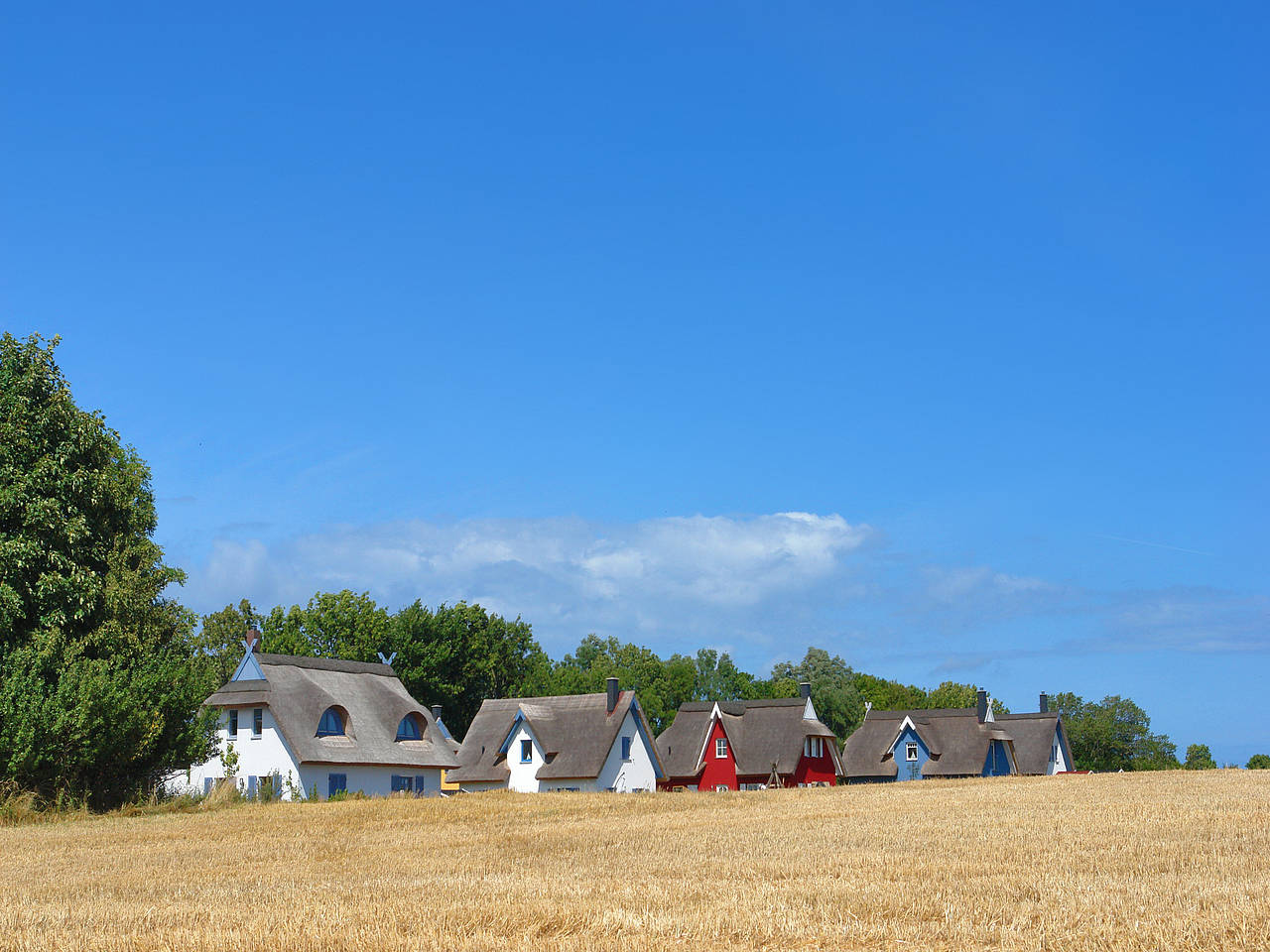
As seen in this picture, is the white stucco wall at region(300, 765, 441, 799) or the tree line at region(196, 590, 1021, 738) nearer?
the white stucco wall at region(300, 765, 441, 799)

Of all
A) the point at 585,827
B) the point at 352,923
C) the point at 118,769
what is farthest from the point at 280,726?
the point at 352,923

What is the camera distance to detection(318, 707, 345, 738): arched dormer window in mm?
59812

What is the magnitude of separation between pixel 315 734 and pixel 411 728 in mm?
7747

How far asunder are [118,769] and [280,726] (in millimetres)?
22441

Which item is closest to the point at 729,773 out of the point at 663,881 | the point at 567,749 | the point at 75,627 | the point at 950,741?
the point at 567,749

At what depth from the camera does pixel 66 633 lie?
120ft

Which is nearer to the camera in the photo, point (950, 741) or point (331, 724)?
point (331, 724)

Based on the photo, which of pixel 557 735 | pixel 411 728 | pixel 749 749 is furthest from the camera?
pixel 749 749

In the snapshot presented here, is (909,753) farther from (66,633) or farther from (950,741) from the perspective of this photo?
(66,633)

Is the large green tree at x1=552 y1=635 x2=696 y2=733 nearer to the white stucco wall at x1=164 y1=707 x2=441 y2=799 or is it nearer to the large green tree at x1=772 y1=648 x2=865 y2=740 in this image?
the large green tree at x1=772 y1=648 x2=865 y2=740

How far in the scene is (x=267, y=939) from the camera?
11.4 metres

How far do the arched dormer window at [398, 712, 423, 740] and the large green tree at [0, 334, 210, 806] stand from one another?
83.3 ft

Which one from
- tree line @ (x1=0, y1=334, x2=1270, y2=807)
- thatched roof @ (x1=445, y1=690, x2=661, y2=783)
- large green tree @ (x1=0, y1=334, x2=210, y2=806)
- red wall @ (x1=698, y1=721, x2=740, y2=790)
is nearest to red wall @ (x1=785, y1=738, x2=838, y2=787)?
red wall @ (x1=698, y1=721, x2=740, y2=790)

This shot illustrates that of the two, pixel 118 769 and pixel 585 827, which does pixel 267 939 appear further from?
pixel 118 769
